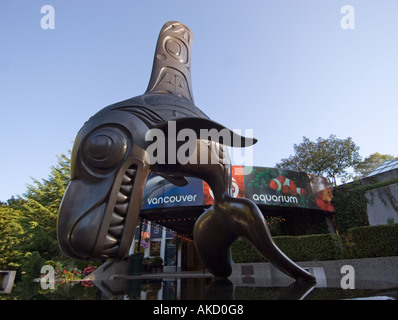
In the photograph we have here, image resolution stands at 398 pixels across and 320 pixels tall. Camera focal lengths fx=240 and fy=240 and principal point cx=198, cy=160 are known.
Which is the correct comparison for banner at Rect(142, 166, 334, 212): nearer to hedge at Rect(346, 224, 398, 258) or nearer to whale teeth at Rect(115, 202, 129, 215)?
hedge at Rect(346, 224, 398, 258)

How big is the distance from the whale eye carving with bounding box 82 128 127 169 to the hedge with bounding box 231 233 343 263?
26.6 ft

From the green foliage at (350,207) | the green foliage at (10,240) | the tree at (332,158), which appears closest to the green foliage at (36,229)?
the green foliage at (10,240)

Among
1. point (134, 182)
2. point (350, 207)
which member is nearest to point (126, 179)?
point (134, 182)

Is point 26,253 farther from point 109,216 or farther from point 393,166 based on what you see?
point 393,166

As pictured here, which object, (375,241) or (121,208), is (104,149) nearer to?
(121,208)

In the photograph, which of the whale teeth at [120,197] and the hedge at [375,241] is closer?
the whale teeth at [120,197]

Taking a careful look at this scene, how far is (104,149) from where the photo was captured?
200 centimetres

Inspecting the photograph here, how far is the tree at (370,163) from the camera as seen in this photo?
1050 inches

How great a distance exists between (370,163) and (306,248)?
2491cm

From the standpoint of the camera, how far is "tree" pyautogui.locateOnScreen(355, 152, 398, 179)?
26.7 m

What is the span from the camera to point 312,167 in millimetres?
23938

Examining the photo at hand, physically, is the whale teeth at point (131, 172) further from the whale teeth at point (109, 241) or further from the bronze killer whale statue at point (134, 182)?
the whale teeth at point (109, 241)
